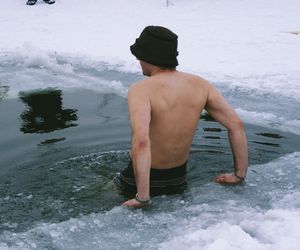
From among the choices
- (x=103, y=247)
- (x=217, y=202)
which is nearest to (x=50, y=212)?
(x=103, y=247)

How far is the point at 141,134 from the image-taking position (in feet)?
10.9

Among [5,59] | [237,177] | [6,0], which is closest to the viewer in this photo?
[237,177]

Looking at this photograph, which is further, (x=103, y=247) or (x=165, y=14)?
(x=165, y=14)

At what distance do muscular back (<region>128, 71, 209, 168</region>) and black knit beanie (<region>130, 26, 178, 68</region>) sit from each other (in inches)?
4.7

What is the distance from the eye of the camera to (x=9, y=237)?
3217mm

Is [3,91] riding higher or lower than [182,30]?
lower

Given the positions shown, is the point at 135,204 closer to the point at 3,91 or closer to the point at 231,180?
the point at 231,180

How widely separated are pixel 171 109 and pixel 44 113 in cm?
324

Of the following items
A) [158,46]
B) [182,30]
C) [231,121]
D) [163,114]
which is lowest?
[182,30]

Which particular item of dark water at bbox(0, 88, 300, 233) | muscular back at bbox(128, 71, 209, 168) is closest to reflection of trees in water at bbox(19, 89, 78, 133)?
dark water at bbox(0, 88, 300, 233)

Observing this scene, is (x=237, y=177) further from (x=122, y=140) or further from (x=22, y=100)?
(x=22, y=100)

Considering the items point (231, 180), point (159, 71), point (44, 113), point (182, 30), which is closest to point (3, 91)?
point (44, 113)

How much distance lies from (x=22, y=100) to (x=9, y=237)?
157 inches

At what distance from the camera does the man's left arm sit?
3.32 metres
